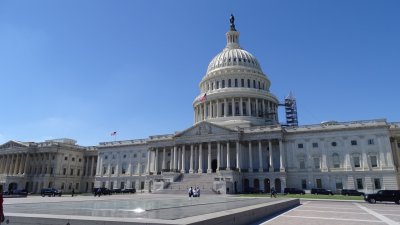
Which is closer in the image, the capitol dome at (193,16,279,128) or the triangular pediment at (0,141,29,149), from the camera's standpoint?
the capitol dome at (193,16,279,128)

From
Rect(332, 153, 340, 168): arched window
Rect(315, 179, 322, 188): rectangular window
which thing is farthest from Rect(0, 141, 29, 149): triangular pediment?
Rect(332, 153, 340, 168): arched window

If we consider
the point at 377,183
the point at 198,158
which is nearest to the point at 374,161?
the point at 377,183

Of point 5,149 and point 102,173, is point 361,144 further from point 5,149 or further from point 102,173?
point 5,149

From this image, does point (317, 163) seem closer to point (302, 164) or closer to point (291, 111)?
point (302, 164)

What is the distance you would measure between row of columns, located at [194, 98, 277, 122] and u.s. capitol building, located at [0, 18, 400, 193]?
0.98ft

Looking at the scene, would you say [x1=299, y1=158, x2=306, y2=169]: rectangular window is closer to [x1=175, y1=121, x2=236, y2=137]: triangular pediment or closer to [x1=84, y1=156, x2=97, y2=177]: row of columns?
[x1=175, y1=121, x2=236, y2=137]: triangular pediment

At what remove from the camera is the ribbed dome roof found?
Answer: 100812 mm

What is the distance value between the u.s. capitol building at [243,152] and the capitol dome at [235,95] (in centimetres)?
30

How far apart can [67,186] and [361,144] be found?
294 ft

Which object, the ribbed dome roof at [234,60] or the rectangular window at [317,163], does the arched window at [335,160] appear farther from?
the ribbed dome roof at [234,60]

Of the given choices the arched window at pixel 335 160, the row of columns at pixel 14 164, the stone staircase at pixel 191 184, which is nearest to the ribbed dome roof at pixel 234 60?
the arched window at pixel 335 160

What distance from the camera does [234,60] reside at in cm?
10106

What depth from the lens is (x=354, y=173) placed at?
6612 cm

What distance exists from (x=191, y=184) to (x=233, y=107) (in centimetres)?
3077
